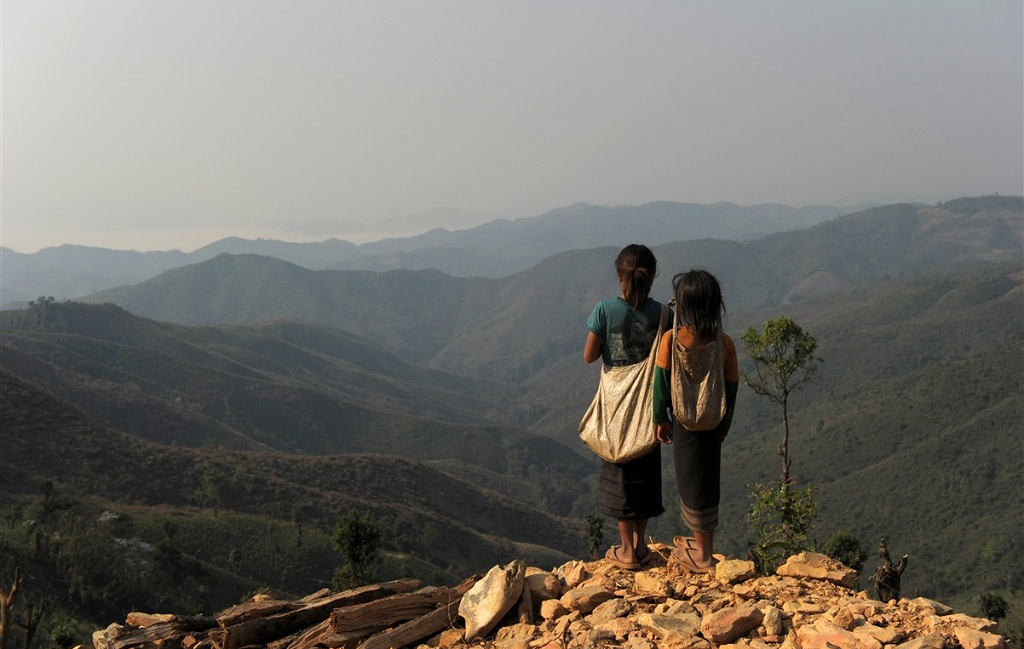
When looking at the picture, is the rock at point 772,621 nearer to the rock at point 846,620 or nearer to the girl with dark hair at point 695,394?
the rock at point 846,620

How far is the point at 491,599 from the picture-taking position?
5.25 metres

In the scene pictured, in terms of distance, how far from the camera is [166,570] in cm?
3462

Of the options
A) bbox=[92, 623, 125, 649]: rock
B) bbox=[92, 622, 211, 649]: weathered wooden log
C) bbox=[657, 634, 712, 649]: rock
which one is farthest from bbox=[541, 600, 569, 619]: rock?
bbox=[92, 623, 125, 649]: rock

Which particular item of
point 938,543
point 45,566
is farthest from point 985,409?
point 45,566

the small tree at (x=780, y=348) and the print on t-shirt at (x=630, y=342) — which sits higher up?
the print on t-shirt at (x=630, y=342)

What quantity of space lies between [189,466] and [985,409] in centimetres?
7276

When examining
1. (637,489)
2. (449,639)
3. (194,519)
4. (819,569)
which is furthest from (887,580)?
(194,519)

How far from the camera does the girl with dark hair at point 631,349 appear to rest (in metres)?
5.55

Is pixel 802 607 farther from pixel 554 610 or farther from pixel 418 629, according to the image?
pixel 418 629

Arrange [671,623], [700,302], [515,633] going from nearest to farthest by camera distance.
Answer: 1. [671,623]
2. [515,633]
3. [700,302]

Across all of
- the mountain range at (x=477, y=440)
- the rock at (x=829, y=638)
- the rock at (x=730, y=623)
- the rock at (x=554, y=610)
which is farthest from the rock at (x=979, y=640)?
the mountain range at (x=477, y=440)

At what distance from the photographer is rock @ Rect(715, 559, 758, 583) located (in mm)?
5324

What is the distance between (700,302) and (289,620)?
3941mm

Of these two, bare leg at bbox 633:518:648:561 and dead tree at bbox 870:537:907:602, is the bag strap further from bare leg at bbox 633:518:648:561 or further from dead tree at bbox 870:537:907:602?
dead tree at bbox 870:537:907:602
